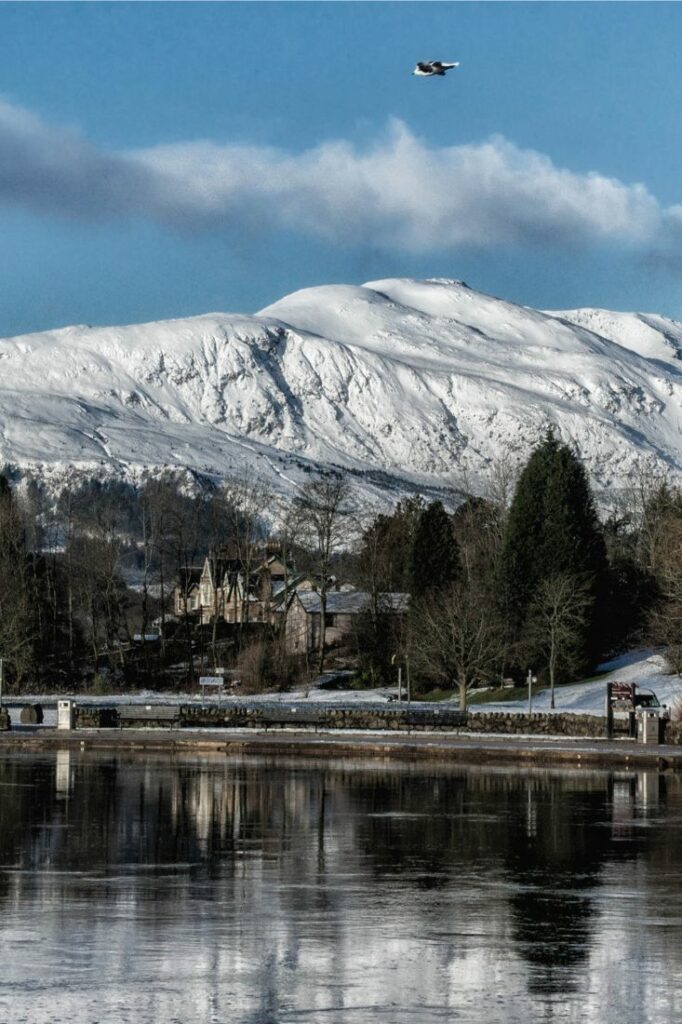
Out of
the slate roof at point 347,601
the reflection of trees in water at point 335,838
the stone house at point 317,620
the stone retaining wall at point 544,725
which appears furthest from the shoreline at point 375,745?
the stone house at point 317,620

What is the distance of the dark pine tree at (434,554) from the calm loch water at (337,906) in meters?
55.8

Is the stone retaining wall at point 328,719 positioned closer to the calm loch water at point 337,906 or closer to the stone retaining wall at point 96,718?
the stone retaining wall at point 96,718

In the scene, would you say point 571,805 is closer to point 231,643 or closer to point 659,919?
point 659,919

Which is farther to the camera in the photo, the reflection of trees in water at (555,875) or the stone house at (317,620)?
the stone house at (317,620)

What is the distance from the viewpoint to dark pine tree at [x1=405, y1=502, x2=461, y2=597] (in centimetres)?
9719

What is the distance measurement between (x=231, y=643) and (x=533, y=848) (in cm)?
8505

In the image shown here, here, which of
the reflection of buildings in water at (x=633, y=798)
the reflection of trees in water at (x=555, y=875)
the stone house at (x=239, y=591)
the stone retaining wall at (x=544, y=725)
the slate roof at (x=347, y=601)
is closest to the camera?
the reflection of trees in water at (x=555, y=875)

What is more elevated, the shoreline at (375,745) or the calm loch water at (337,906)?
the shoreline at (375,745)

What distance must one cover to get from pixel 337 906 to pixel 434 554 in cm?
7621

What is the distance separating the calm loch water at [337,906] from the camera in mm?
17172

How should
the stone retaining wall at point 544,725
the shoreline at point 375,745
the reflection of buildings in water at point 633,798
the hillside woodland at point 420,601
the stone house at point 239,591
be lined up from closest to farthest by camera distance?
the reflection of buildings in water at point 633,798 < the shoreline at point 375,745 < the stone retaining wall at point 544,725 < the hillside woodland at point 420,601 < the stone house at point 239,591

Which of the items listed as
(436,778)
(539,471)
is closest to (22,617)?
(539,471)

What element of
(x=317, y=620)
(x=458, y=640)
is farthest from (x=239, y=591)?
(x=458, y=640)

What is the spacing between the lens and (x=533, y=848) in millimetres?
30188
